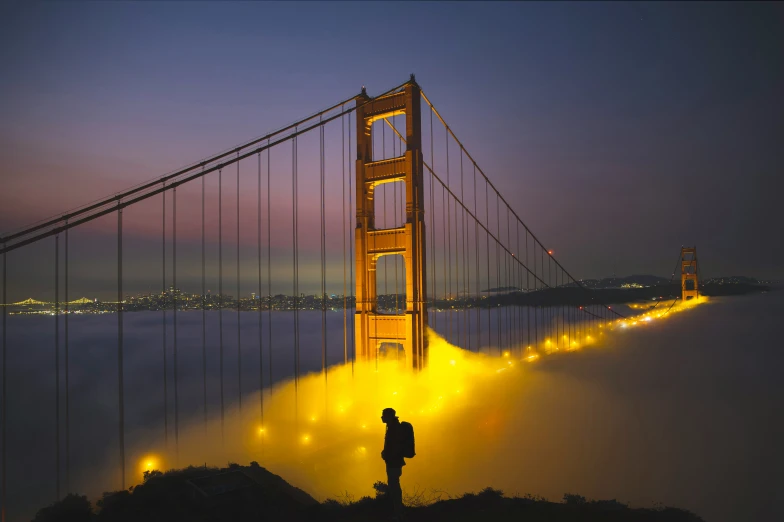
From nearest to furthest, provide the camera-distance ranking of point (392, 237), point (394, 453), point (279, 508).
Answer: point (394, 453)
point (279, 508)
point (392, 237)

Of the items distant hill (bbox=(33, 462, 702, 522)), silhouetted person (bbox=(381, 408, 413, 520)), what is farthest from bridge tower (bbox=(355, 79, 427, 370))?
silhouetted person (bbox=(381, 408, 413, 520))

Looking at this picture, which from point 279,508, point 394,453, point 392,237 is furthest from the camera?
point 392,237

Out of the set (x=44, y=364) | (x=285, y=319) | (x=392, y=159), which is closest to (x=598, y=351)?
(x=392, y=159)

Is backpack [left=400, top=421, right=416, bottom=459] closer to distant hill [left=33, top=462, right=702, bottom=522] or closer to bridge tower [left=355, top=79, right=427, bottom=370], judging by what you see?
distant hill [left=33, top=462, right=702, bottom=522]

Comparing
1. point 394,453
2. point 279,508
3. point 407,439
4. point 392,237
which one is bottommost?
point 279,508

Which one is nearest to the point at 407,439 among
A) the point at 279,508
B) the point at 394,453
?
the point at 394,453

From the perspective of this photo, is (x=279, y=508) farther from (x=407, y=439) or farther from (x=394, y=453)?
(x=407, y=439)

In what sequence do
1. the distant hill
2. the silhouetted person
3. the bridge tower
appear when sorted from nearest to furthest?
the silhouetted person, the distant hill, the bridge tower

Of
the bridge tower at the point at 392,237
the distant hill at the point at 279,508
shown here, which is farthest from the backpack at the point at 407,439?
the bridge tower at the point at 392,237
